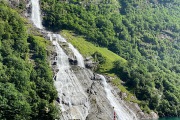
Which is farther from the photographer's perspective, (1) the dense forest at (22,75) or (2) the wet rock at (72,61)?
(2) the wet rock at (72,61)

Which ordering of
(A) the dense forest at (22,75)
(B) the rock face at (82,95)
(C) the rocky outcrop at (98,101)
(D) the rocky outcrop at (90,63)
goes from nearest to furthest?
1. (A) the dense forest at (22,75)
2. (B) the rock face at (82,95)
3. (C) the rocky outcrop at (98,101)
4. (D) the rocky outcrop at (90,63)

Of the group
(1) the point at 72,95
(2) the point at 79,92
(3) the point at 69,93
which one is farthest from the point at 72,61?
(1) the point at 72,95

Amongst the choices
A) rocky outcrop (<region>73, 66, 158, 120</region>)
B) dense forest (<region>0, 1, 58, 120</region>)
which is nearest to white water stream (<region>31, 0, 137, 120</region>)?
rocky outcrop (<region>73, 66, 158, 120</region>)

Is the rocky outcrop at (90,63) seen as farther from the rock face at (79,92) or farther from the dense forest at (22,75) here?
the dense forest at (22,75)

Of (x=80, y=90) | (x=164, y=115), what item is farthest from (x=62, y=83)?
(x=164, y=115)

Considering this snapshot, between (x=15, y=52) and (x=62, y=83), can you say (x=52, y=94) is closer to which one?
(x=62, y=83)

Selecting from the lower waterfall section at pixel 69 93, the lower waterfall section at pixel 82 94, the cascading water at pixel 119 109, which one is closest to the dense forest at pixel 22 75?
the lower waterfall section at pixel 69 93

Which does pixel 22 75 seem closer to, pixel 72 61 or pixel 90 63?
pixel 72 61

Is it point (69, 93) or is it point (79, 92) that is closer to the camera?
point (69, 93)
